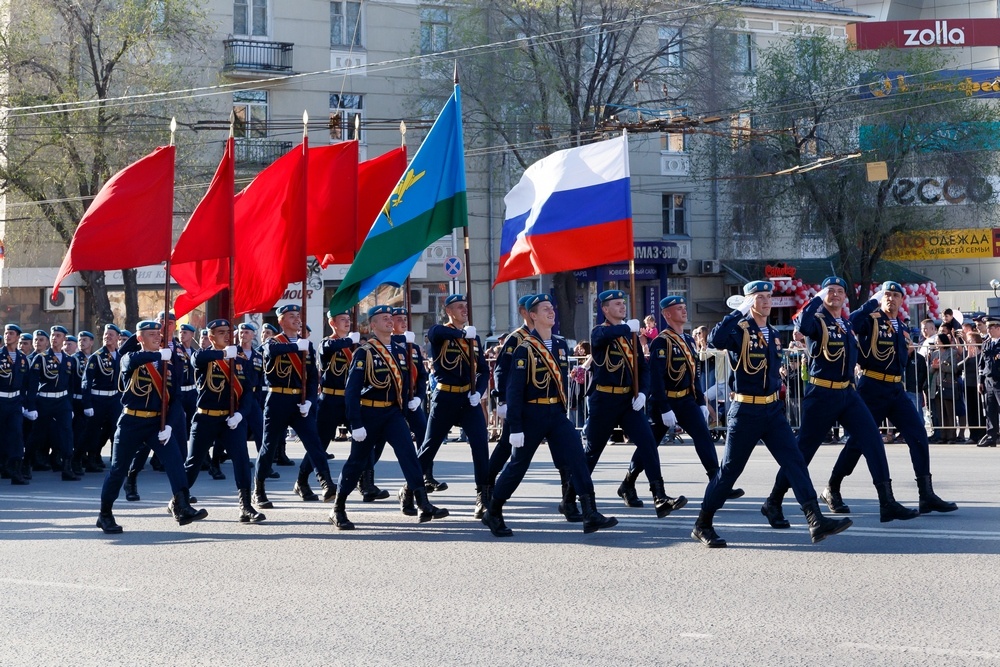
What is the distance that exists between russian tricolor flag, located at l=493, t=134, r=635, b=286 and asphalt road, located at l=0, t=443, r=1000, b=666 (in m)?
2.21

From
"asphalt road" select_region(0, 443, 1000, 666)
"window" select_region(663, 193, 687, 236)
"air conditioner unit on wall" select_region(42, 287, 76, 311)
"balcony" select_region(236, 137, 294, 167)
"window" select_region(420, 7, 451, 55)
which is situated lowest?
"asphalt road" select_region(0, 443, 1000, 666)

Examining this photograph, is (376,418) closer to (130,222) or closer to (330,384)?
(330,384)

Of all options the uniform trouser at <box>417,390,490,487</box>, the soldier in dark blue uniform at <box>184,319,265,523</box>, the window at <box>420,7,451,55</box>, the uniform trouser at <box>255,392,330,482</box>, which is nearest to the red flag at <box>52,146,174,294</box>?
the soldier in dark blue uniform at <box>184,319,265,523</box>

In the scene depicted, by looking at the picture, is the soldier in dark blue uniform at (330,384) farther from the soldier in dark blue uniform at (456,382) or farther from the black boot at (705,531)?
the black boot at (705,531)

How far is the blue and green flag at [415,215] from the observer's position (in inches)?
462

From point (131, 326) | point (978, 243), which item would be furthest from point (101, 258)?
point (978, 243)

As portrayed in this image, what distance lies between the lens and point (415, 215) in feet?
39.4

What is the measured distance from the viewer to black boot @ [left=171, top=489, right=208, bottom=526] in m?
10.8

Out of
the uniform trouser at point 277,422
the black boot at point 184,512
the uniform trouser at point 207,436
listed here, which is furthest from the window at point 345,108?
the black boot at point 184,512

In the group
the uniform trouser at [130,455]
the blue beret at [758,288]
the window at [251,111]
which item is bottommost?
the uniform trouser at [130,455]

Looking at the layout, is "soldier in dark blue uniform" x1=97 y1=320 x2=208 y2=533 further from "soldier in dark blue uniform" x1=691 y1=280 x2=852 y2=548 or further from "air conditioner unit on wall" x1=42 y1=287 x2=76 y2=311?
"air conditioner unit on wall" x1=42 y1=287 x2=76 y2=311

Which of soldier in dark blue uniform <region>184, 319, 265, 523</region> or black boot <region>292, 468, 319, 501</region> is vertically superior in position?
soldier in dark blue uniform <region>184, 319, 265, 523</region>

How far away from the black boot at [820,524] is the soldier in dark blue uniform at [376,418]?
319 cm

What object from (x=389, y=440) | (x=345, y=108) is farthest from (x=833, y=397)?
(x=345, y=108)
